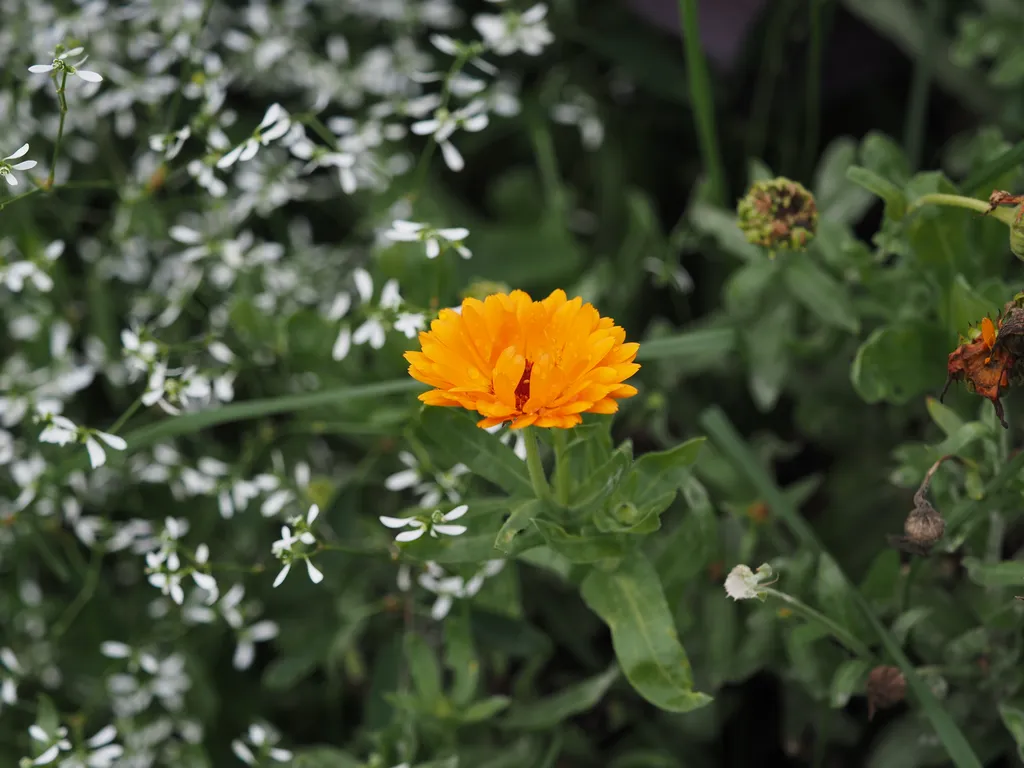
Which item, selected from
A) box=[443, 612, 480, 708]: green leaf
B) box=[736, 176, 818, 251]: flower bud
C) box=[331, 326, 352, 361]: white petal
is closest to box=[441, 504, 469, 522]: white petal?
box=[443, 612, 480, 708]: green leaf

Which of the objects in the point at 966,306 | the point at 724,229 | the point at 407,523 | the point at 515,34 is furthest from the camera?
the point at 724,229

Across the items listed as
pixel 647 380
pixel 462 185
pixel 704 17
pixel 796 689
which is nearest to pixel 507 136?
pixel 462 185

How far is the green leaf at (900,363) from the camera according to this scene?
194 cm

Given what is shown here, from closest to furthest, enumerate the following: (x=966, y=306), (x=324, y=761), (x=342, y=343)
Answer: (x=966, y=306)
(x=324, y=761)
(x=342, y=343)

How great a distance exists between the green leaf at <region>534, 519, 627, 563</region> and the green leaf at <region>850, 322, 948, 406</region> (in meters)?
0.57

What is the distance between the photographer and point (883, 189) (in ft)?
6.12

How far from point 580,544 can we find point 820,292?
83 centimetres

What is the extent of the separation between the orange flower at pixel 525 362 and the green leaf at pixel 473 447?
189mm

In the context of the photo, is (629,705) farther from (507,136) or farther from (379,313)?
(507,136)

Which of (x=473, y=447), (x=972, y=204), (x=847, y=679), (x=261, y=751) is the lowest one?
(x=261, y=751)

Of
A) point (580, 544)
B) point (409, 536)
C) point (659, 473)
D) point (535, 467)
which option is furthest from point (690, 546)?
point (409, 536)

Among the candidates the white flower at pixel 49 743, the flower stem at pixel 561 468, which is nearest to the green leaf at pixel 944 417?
the flower stem at pixel 561 468

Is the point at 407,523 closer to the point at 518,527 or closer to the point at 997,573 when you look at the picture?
the point at 518,527

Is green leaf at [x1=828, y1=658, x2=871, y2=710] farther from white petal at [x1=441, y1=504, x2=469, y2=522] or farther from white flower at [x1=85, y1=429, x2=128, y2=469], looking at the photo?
white flower at [x1=85, y1=429, x2=128, y2=469]
